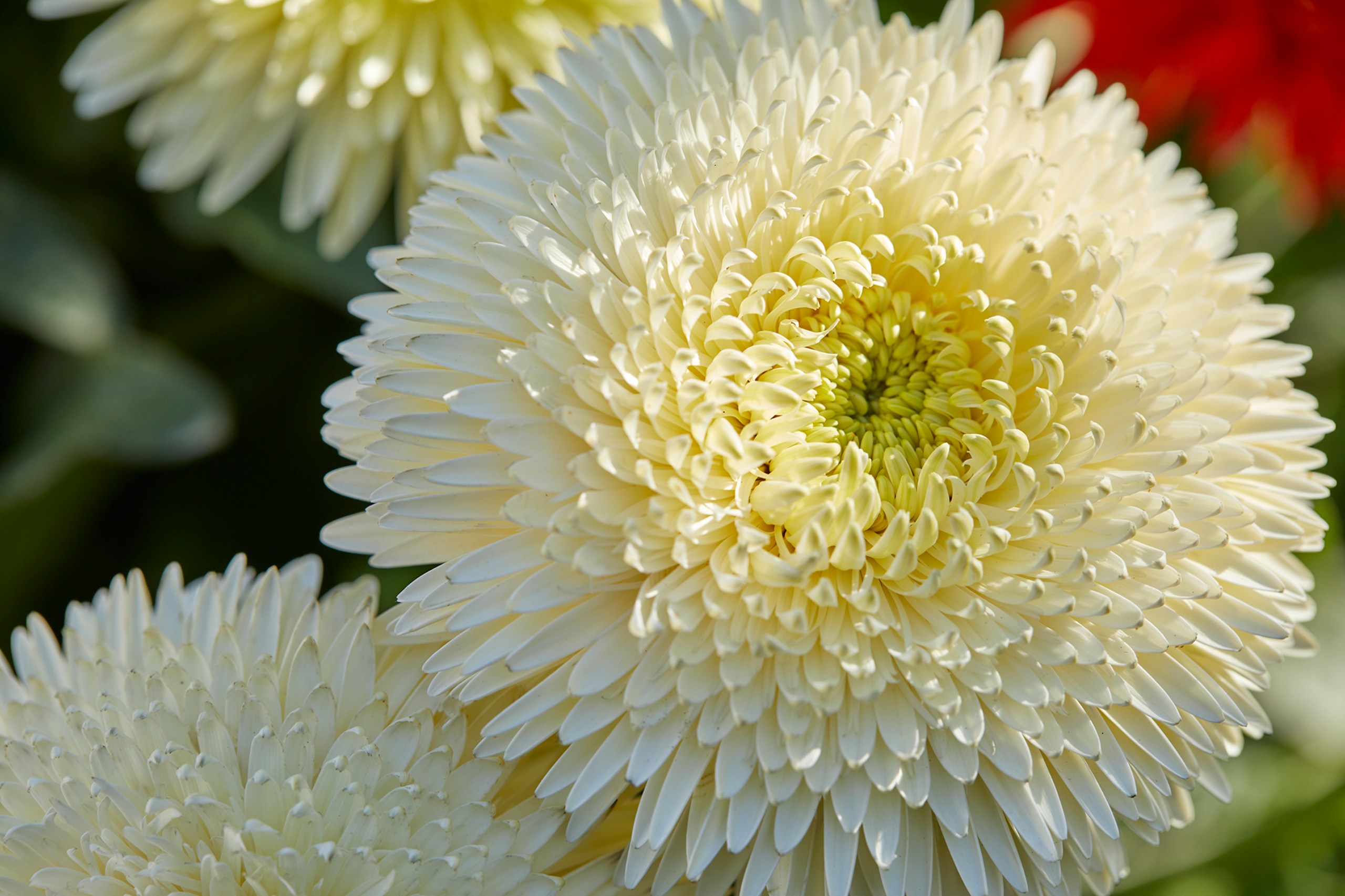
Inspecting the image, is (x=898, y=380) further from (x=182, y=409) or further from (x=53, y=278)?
(x=53, y=278)

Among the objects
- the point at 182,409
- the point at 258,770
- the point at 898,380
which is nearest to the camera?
the point at 258,770

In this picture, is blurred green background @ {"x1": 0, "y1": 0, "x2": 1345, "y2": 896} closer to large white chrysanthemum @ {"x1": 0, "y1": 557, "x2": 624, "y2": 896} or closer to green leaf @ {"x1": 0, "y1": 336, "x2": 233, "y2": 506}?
green leaf @ {"x1": 0, "y1": 336, "x2": 233, "y2": 506}

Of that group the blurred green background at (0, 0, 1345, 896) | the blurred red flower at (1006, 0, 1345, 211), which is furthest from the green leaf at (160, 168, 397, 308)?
the blurred red flower at (1006, 0, 1345, 211)

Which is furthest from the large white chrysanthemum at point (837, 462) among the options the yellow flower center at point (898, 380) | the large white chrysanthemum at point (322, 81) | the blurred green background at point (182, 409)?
the blurred green background at point (182, 409)

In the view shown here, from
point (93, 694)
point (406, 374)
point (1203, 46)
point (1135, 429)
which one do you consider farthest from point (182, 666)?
point (1203, 46)

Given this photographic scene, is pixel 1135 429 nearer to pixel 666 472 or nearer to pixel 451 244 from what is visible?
pixel 666 472

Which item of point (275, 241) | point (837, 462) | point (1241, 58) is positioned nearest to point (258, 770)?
point (837, 462)

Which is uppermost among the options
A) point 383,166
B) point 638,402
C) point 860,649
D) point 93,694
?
point 383,166

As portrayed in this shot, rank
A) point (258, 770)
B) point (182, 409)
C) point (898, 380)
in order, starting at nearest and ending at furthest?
point (258, 770) < point (898, 380) < point (182, 409)
